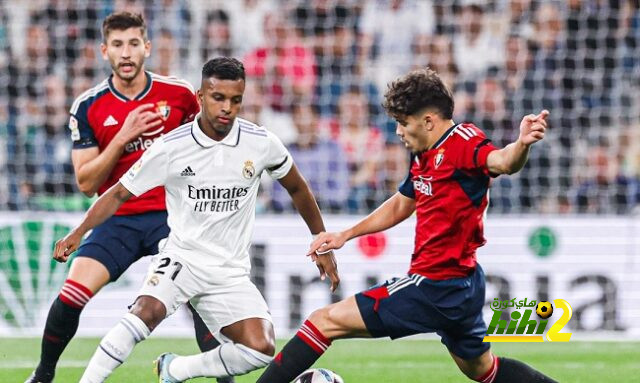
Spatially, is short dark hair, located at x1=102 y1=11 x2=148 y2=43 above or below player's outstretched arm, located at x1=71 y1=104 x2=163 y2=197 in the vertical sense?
above

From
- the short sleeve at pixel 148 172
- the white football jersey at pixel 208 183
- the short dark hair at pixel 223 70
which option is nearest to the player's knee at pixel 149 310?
the white football jersey at pixel 208 183

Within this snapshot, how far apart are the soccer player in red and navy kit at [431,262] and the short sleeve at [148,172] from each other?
1.02 meters

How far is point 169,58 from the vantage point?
12.1 meters

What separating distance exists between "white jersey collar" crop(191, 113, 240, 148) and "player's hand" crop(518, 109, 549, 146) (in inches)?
59.2

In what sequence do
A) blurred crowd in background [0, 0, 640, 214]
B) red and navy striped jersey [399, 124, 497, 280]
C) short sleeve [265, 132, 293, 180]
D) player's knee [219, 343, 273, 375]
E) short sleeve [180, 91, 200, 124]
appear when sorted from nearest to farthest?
red and navy striped jersey [399, 124, 497, 280]
player's knee [219, 343, 273, 375]
short sleeve [265, 132, 293, 180]
short sleeve [180, 91, 200, 124]
blurred crowd in background [0, 0, 640, 214]

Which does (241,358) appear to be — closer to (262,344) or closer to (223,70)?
(262,344)

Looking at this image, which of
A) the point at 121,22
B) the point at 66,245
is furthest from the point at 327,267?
the point at 121,22

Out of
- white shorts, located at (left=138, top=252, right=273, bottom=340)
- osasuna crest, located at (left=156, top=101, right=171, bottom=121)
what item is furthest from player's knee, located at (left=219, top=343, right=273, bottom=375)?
osasuna crest, located at (left=156, top=101, right=171, bottom=121)

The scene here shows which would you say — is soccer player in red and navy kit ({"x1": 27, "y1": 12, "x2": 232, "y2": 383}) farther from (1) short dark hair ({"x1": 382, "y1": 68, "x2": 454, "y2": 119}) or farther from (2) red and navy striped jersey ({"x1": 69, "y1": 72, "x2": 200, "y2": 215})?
(1) short dark hair ({"x1": 382, "y1": 68, "x2": 454, "y2": 119})

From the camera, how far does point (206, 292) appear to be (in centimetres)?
563

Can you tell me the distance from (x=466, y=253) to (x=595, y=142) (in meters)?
6.64

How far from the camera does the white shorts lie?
217 inches

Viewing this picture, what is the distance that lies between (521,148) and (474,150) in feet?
1.09

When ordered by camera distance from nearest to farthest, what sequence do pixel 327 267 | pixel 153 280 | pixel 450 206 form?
1. pixel 450 206
2. pixel 153 280
3. pixel 327 267
